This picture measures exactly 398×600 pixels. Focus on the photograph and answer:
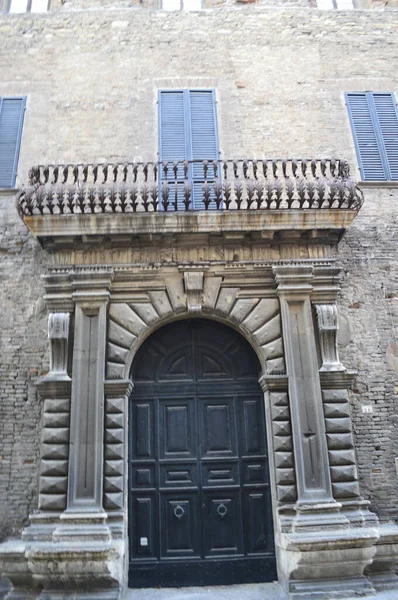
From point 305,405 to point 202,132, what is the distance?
4.82 meters

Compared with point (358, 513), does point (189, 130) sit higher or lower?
higher

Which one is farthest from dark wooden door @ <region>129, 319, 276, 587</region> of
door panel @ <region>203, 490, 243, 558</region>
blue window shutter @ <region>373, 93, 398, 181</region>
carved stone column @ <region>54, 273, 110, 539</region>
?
blue window shutter @ <region>373, 93, 398, 181</region>

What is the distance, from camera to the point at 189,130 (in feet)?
28.8

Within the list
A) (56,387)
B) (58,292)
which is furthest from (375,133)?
(56,387)

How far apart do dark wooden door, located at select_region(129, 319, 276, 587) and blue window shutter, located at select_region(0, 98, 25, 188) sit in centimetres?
369

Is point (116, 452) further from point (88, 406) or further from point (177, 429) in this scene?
point (177, 429)

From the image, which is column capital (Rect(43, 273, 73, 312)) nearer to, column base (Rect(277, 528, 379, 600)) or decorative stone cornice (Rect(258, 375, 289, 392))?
decorative stone cornice (Rect(258, 375, 289, 392))

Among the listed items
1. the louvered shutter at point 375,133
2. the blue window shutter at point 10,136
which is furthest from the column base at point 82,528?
the louvered shutter at point 375,133

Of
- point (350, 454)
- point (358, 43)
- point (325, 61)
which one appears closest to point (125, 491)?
point (350, 454)

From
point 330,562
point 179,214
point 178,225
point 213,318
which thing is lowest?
point 330,562

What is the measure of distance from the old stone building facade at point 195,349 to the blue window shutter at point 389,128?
44 millimetres

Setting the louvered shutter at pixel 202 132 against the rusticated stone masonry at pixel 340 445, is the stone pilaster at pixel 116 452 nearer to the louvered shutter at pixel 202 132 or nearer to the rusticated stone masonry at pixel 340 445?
the rusticated stone masonry at pixel 340 445

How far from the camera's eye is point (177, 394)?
7.40m

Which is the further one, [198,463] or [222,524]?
[198,463]
